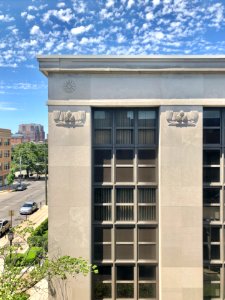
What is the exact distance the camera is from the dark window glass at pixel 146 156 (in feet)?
33.5

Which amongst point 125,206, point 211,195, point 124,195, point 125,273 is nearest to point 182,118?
point 211,195

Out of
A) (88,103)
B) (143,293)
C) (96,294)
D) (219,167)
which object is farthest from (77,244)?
(219,167)

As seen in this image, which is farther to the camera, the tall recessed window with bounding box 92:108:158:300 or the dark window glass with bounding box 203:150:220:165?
the dark window glass with bounding box 203:150:220:165

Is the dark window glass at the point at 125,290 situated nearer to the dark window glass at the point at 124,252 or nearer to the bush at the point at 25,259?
the dark window glass at the point at 124,252

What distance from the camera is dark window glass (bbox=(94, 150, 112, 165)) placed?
1021 centimetres

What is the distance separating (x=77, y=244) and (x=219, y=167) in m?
6.79

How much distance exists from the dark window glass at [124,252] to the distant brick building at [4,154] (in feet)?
186

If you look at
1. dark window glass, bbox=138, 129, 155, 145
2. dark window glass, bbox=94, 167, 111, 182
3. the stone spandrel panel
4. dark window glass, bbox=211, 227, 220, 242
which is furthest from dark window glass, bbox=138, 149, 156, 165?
dark window glass, bbox=211, 227, 220, 242

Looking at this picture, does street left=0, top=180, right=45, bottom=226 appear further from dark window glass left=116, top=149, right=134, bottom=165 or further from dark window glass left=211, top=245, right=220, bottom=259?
dark window glass left=211, top=245, right=220, bottom=259

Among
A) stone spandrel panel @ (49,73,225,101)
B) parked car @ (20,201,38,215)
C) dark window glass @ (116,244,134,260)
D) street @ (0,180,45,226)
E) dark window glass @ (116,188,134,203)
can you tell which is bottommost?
street @ (0,180,45,226)

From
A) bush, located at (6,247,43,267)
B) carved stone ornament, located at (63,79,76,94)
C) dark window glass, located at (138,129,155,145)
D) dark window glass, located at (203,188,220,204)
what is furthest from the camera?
dark window glass, located at (138,129,155,145)

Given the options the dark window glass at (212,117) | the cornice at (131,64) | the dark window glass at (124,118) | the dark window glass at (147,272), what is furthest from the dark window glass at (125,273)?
the cornice at (131,64)

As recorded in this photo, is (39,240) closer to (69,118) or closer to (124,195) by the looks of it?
(124,195)

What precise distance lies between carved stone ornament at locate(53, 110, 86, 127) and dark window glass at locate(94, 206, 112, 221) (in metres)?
3.68
